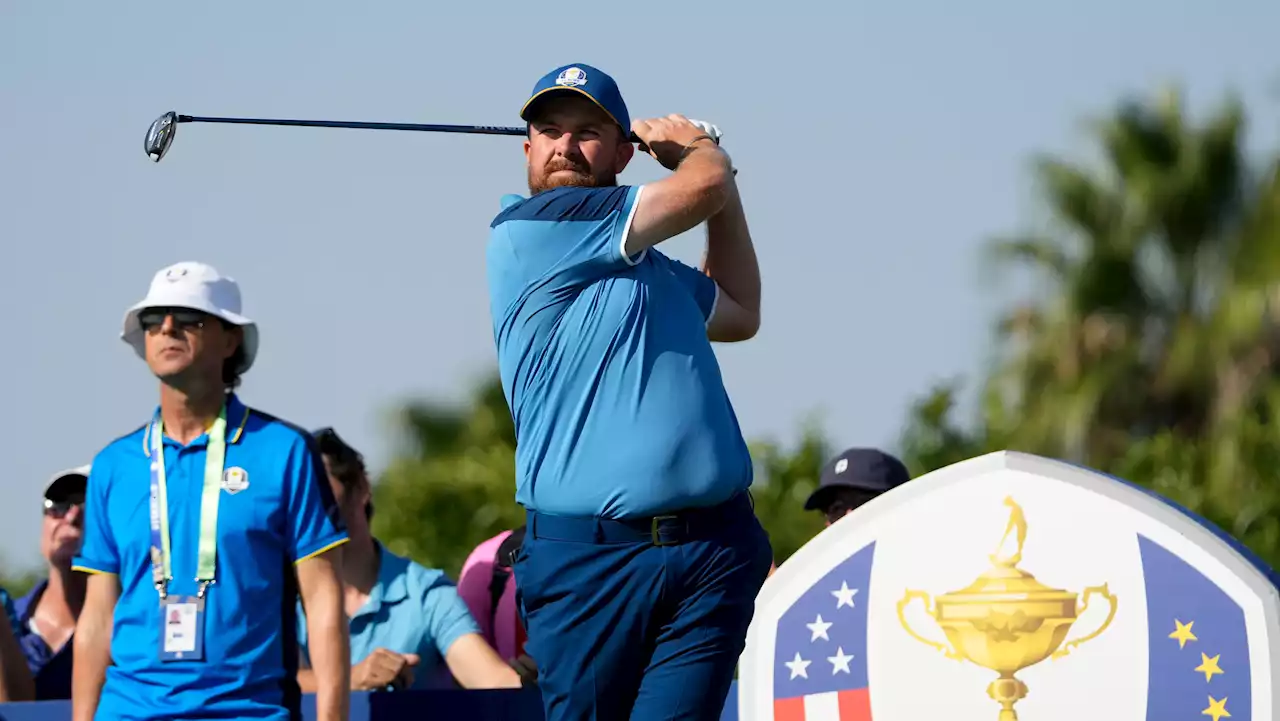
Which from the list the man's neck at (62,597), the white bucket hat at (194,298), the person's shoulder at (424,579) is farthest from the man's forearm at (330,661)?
the man's neck at (62,597)

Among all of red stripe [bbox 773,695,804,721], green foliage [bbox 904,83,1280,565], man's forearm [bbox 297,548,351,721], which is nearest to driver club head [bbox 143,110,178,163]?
man's forearm [bbox 297,548,351,721]

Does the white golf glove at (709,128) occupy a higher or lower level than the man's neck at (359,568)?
higher

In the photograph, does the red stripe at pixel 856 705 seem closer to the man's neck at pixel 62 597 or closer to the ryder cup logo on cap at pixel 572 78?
the ryder cup logo on cap at pixel 572 78

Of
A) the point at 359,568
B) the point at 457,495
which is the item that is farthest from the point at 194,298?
the point at 457,495

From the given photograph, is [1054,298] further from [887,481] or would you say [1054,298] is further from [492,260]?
[492,260]

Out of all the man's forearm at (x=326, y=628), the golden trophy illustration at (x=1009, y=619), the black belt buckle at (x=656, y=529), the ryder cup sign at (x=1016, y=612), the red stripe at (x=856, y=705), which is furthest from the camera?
the red stripe at (x=856, y=705)

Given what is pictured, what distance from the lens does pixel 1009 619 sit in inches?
234

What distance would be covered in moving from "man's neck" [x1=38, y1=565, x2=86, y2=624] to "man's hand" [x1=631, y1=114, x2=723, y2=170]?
3849mm

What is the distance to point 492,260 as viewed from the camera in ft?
14.9

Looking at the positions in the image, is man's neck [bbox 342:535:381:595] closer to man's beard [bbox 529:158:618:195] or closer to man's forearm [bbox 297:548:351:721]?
man's forearm [bbox 297:548:351:721]

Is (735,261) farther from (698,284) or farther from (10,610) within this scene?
(10,610)

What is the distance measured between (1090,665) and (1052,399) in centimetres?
1895

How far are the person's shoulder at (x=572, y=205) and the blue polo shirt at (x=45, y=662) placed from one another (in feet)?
10.6

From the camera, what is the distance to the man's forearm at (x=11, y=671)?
22.2 feet
